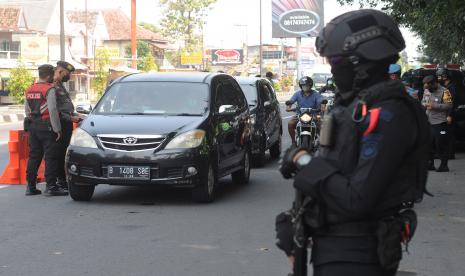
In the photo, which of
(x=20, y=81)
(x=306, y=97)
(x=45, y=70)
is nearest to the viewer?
(x=45, y=70)

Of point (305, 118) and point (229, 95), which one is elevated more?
point (229, 95)

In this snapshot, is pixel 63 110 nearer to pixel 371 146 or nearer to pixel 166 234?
pixel 166 234

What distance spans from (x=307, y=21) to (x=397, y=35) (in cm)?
6102

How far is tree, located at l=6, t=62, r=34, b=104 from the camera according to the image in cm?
4031

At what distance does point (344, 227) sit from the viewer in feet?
8.82

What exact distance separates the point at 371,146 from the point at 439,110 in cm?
1060

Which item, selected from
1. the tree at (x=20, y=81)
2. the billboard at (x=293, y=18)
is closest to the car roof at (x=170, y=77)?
the tree at (x=20, y=81)

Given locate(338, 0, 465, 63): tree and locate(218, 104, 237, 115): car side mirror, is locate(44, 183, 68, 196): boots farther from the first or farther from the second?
locate(338, 0, 465, 63): tree

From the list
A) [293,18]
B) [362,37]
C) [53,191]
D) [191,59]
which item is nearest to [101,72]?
[293,18]

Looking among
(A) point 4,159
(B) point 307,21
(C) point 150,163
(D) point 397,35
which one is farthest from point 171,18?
(D) point 397,35

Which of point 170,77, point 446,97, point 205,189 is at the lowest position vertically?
point 205,189

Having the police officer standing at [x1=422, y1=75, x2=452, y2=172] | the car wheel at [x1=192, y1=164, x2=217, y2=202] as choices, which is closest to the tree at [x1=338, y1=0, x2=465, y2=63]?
the police officer standing at [x1=422, y1=75, x2=452, y2=172]

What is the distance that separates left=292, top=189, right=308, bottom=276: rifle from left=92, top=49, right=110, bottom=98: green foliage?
5018 cm

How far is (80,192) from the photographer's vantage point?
9469 mm
